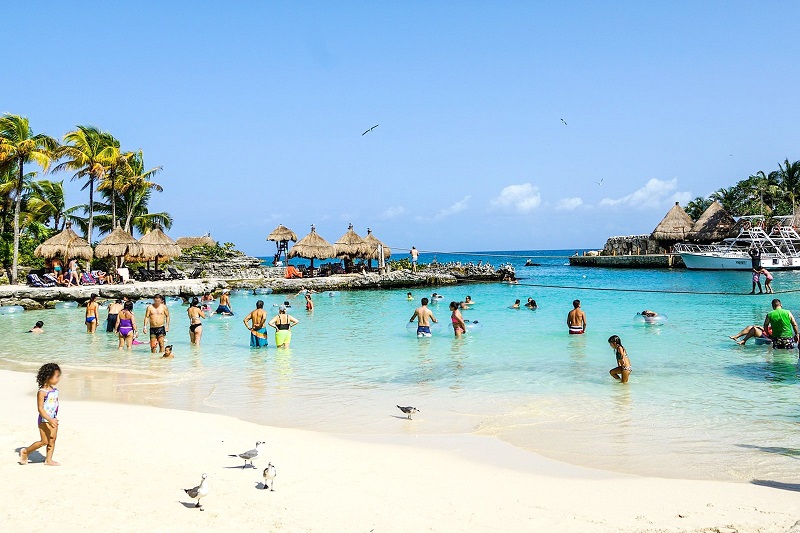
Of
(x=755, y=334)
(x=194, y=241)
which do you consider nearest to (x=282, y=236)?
(x=194, y=241)

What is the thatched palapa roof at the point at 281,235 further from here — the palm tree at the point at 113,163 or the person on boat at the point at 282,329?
the person on boat at the point at 282,329

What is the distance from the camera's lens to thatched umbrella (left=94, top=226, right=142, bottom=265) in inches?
1148

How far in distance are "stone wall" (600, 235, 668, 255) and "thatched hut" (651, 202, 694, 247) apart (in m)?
2.41

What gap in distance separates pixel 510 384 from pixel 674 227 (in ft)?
160

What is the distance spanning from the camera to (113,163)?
30.5m

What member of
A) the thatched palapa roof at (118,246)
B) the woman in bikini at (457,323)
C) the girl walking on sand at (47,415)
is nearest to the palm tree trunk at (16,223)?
the thatched palapa roof at (118,246)

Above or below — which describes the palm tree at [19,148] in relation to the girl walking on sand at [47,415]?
above

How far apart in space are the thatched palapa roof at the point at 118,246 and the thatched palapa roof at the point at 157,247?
0.34 m

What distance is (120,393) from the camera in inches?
370

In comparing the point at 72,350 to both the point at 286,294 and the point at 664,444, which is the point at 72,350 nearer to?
the point at 664,444

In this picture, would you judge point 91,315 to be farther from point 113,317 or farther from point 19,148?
point 19,148

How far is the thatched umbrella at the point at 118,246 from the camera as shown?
29.2 m

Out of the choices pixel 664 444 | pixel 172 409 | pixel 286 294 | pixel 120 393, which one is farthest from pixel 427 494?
pixel 286 294

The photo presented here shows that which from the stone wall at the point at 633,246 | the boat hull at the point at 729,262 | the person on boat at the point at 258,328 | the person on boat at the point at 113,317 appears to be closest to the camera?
the person on boat at the point at 258,328
